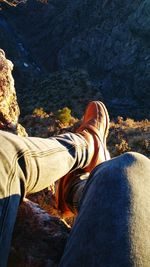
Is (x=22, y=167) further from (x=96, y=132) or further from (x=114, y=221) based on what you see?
(x=96, y=132)

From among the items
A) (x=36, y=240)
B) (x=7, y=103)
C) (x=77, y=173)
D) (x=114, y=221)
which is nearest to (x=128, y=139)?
(x=7, y=103)

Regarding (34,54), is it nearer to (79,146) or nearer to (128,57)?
(128,57)

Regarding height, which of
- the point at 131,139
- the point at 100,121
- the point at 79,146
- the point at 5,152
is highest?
the point at 5,152

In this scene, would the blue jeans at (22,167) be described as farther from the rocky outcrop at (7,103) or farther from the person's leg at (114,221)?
the rocky outcrop at (7,103)

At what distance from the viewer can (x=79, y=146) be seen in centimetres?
179

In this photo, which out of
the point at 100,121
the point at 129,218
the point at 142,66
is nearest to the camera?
→ the point at 129,218

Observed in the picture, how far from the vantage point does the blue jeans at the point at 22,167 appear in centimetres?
113

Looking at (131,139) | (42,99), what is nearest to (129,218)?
(131,139)

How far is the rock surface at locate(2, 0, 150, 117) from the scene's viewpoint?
35156 millimetres

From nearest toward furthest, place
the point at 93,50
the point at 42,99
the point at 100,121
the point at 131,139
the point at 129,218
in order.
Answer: the point at 129,218 < the point at 100,121 < the point at 131,139 < the point at 42,99 < the point at 93,50

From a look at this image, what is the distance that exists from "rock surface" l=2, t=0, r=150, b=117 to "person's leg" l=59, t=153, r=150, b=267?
29.3 meters

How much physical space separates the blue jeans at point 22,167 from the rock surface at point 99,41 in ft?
95.3

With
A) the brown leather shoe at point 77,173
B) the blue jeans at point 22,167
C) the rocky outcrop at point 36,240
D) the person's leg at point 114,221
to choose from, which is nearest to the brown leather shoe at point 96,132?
the brown leather shoe at point 77,173

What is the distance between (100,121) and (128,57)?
116 ft
